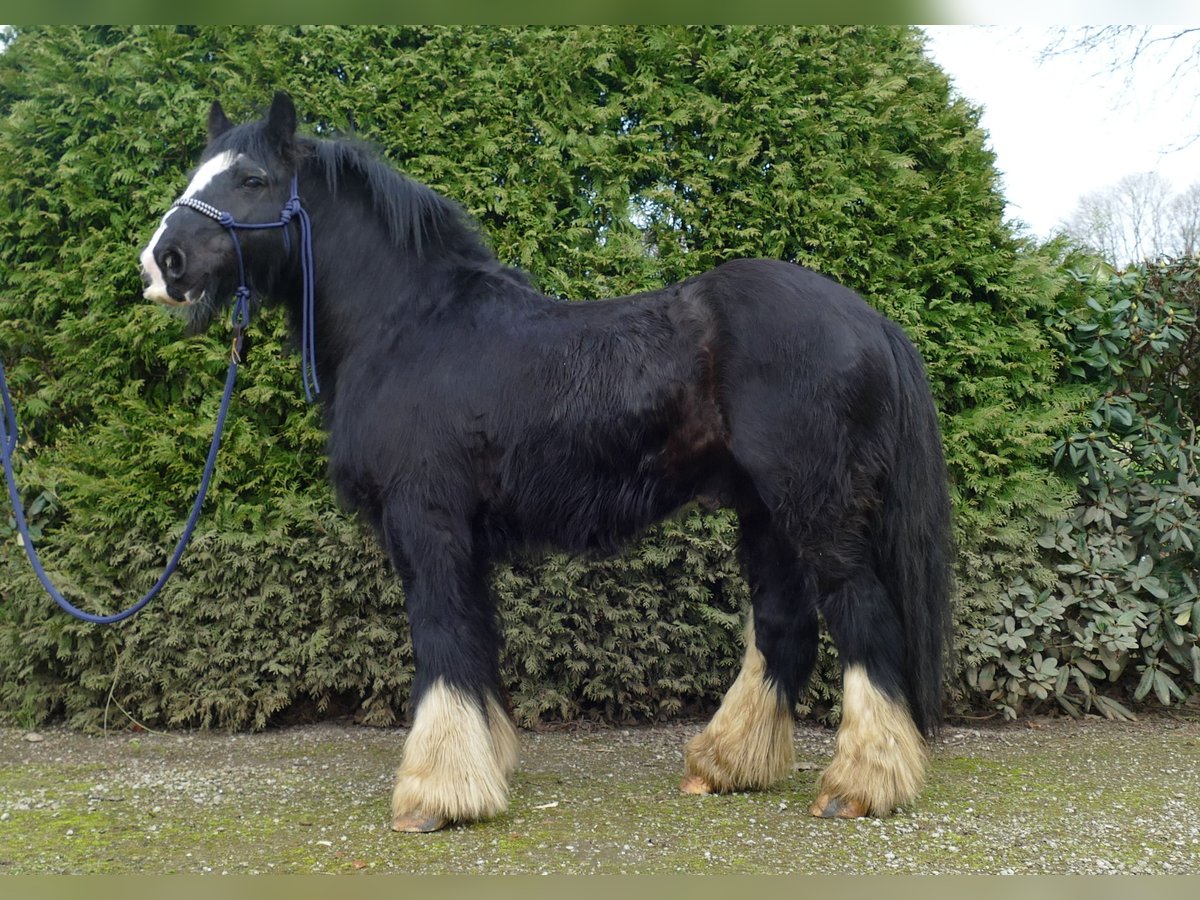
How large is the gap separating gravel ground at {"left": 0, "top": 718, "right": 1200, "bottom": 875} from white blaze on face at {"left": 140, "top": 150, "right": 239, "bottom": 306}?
2.00 meters

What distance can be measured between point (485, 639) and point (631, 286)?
2.26m

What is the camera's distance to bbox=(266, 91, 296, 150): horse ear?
3.78 metres

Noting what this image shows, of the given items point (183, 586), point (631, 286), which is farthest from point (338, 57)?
point (183, 586)

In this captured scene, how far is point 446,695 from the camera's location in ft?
11.7

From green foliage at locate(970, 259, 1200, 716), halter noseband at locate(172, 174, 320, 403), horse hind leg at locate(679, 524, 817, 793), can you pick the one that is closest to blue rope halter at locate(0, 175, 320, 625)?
halter noseband at locate(172, 174, 320, 403)

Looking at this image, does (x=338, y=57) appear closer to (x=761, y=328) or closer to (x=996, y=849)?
(x=761, y=328)

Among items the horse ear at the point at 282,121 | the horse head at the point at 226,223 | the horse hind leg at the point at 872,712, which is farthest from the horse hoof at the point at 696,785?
the horse ear at the point at 282,121

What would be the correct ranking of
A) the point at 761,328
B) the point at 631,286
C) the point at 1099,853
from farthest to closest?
the point at 631,286, the point at 761,328, the point at 1099,853

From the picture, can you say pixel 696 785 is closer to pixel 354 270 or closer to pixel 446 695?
pixel 446 695

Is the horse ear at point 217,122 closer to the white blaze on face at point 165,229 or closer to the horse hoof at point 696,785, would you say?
the white blaze on face at point 165,229

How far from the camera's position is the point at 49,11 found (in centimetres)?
387

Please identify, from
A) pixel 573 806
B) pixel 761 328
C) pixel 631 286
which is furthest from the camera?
pixel 631 286

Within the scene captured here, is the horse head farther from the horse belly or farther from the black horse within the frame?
the horse belly

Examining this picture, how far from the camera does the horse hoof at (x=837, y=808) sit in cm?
367
